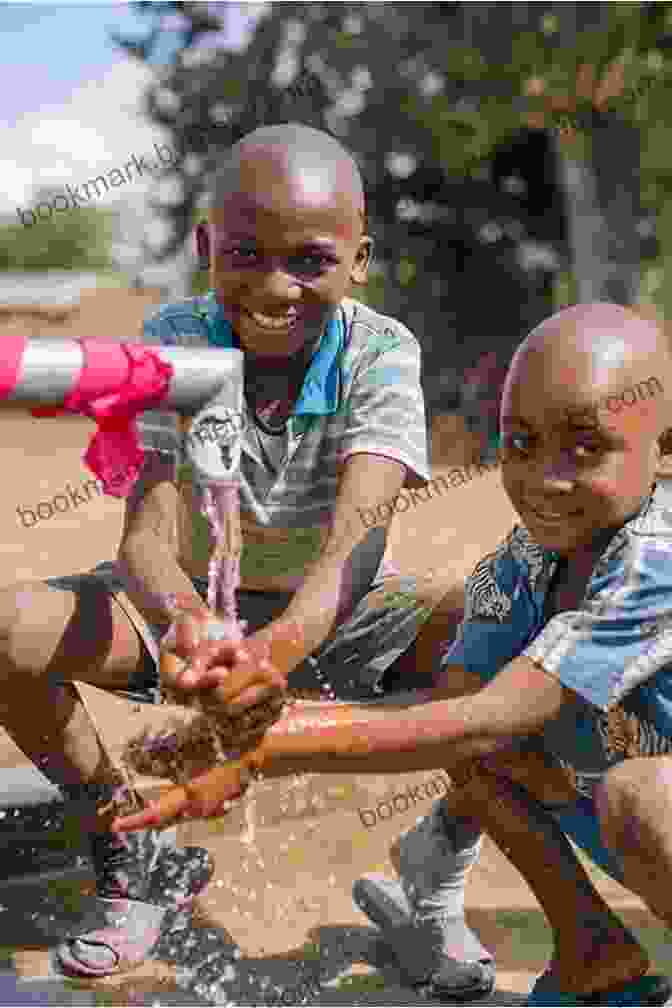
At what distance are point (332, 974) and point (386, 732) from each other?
87 cm

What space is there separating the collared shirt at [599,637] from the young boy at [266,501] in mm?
262

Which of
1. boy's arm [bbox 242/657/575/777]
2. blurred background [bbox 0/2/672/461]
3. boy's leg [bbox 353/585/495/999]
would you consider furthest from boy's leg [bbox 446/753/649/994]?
blurred background [bbox 0/2/672/461]

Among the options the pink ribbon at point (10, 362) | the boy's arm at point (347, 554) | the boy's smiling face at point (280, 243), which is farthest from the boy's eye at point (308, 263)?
the pink ribbon at point (10, 362)

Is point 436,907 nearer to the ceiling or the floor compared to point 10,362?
nearer to the floor

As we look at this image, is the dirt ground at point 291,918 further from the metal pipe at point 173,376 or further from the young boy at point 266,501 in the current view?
the metal pipe at point 173,376

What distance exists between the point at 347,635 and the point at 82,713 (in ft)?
1.77

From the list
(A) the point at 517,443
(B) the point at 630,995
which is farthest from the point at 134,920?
(A) the point at 517,443

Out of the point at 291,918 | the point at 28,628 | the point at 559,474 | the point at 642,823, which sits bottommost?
the point at 291,918

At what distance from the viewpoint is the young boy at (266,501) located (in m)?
2.64

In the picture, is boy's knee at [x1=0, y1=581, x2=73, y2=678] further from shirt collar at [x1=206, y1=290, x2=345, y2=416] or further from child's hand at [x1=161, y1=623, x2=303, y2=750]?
child's hand at [x1=161, y1=623, x2=303, y2=750]

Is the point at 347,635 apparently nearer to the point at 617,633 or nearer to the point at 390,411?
the point at 390,411

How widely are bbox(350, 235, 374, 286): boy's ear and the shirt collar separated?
0.28 ft

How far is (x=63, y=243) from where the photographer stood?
4247cm

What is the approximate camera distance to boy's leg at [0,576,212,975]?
2.72 metres
